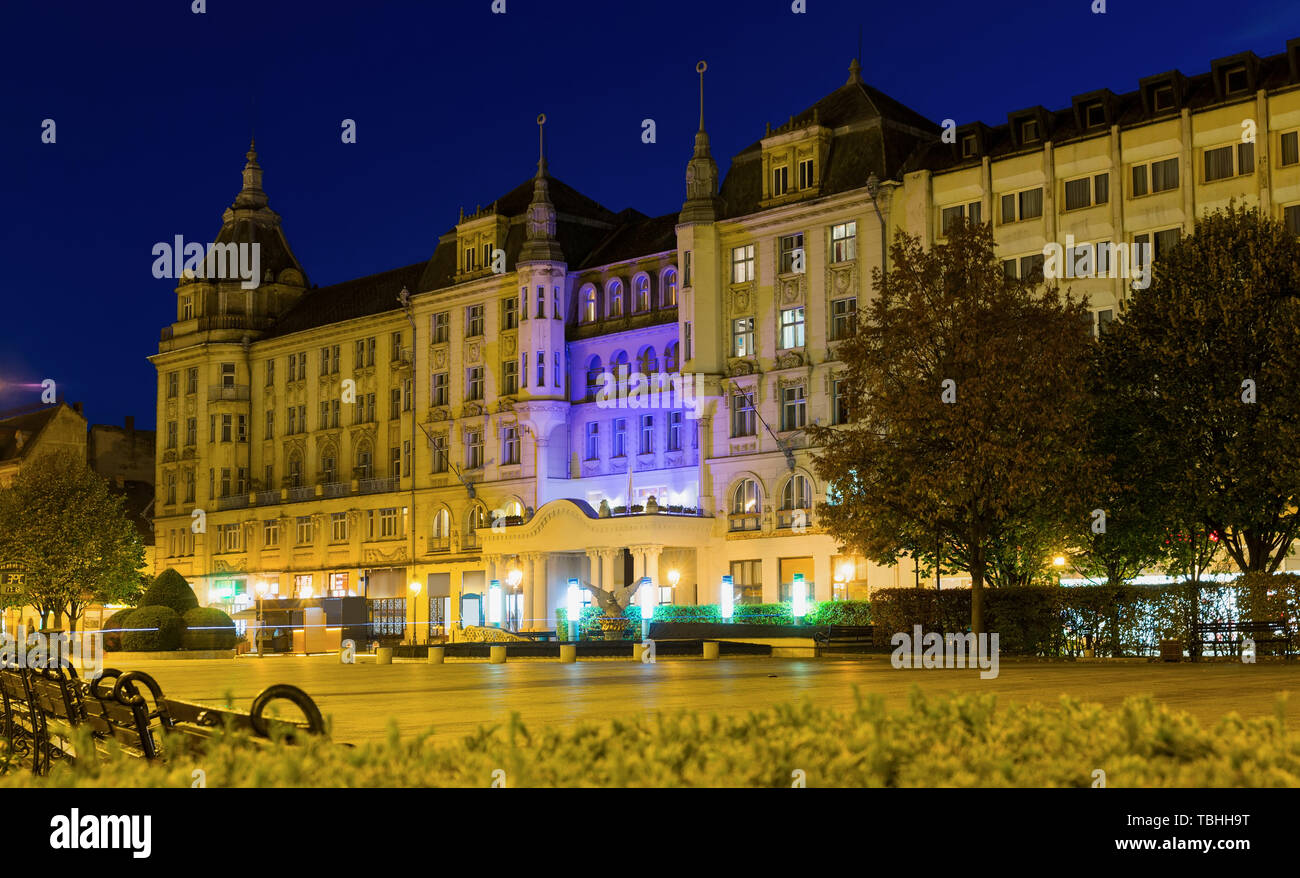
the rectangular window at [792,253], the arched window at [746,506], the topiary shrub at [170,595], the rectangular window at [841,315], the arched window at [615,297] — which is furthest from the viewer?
the arched window at [615,297]

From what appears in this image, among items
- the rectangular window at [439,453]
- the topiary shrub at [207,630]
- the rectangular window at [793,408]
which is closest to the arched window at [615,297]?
the rectangular window at [439,453]

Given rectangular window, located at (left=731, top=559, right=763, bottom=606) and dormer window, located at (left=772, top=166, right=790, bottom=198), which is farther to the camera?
dormer window, located at (left=772, top=166, right=790, bottom=198)

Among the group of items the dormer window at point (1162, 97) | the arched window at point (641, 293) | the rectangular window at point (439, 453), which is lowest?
the rectangular window at point (439, 453)

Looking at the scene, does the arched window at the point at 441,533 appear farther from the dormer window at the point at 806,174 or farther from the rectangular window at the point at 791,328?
the dormer window at the point at 806,174

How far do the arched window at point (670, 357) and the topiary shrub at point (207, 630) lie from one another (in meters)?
22.8

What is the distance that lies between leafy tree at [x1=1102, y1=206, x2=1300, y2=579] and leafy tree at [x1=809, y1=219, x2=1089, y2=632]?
210cm

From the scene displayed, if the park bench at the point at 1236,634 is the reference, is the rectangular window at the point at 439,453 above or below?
above

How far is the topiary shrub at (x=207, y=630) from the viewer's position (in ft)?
195

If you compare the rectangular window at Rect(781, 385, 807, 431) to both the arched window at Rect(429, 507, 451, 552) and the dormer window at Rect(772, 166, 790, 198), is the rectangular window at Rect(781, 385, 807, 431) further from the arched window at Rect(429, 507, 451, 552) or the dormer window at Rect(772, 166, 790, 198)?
the arched window at Rect(429, 507, 451, 552)

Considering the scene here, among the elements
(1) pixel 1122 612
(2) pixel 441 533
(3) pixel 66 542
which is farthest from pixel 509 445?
(1) pixel 1122 612

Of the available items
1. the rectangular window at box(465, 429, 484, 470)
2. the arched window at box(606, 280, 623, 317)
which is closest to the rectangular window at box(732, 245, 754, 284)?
the arched window at box(606, 280, 623, 317)

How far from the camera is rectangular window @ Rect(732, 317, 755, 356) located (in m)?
67.1
